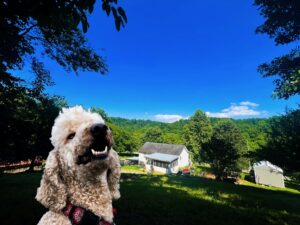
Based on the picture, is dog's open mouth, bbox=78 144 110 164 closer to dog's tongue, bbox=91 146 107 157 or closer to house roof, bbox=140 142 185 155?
dog's tongue, bbox=91 146 107 157

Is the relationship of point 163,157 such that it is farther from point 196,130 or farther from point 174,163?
point 196,130

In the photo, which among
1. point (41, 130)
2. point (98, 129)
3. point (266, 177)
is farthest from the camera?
point (266, 177)

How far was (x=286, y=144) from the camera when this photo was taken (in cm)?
1223

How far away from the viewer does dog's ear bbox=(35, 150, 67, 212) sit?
1.30 metres

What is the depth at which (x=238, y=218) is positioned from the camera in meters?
6.23

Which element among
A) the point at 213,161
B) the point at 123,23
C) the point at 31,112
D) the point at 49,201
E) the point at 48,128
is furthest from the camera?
the point at 213,161

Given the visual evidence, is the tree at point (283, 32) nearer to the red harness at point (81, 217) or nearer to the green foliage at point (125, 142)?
the red harness at point (81, 217)

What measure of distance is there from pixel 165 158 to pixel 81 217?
170ft

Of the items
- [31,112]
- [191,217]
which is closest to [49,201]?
[191,217]

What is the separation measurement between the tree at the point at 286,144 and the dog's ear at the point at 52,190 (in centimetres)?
1369

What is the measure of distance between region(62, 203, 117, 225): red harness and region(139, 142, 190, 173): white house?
49505mm

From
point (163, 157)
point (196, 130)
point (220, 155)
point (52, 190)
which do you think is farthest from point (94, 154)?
point (196, 130)

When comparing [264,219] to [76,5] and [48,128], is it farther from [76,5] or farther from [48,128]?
[48,128]

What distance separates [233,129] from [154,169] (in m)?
22.6
